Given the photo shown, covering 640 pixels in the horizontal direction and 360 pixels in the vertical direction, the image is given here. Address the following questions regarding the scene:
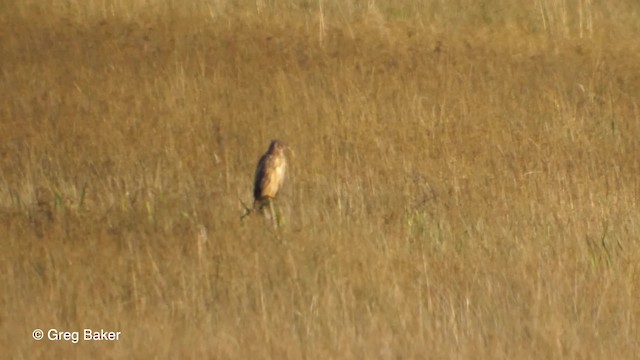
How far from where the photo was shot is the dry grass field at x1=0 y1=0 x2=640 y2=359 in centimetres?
577

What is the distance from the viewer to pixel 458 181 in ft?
29.2

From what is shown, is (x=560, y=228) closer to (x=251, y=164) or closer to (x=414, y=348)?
(x=414, y=348)

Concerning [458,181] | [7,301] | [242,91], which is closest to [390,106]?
[242,91]

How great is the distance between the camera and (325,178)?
30.0ft

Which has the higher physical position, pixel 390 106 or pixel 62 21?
pixel 62 21

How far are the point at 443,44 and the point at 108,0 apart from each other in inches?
134

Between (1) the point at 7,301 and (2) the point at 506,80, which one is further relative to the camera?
(2) the point at 506,80

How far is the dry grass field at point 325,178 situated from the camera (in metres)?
5.77

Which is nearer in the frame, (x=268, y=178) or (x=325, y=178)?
(x=268, y=178)

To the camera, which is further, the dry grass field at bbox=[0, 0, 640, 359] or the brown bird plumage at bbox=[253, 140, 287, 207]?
the brown bird plumage at bbox=[253, 140, 287, 207]

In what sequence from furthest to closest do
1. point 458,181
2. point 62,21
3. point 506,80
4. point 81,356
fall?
1. point 62,21
2. point 506,80
3. point 458,181
4. point 81,356

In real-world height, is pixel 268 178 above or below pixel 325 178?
above

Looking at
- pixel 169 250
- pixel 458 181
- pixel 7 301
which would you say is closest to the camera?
pixel 7 301

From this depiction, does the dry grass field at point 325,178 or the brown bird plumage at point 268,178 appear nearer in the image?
the dry grass field at point 325,178
